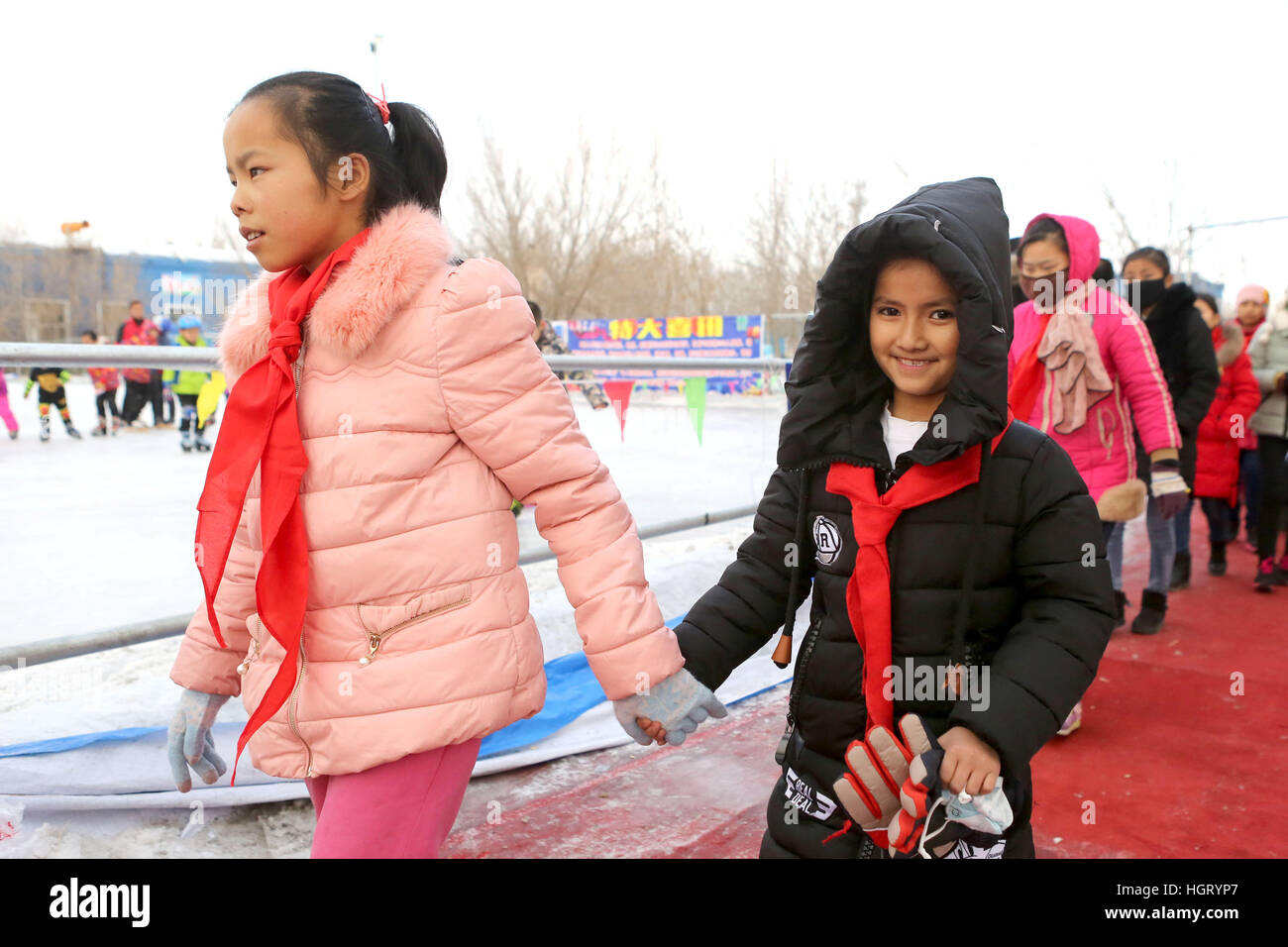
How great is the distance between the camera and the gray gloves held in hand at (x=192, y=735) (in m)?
1.97

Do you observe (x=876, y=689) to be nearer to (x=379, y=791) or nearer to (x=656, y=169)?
(x=379, y=791)

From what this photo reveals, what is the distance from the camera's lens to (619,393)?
17.0 feet

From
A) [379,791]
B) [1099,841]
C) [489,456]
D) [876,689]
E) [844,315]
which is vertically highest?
[844,315]

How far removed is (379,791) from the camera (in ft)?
5.59

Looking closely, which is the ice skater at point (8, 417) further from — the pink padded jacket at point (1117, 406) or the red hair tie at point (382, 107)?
the pink padded jacket at point (1117, 406)

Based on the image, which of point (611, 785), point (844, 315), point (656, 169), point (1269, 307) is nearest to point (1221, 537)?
point (1269, 307)

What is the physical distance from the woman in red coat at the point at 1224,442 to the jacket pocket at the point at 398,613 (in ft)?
22.2

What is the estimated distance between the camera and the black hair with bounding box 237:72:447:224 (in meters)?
1.74

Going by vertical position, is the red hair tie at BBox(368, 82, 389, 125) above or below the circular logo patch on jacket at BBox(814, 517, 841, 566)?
above

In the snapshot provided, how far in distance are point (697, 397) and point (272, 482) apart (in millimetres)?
4016

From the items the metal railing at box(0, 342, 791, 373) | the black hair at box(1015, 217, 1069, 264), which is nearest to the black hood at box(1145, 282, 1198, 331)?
the black hair at box(1015, 217, 1069, 264)

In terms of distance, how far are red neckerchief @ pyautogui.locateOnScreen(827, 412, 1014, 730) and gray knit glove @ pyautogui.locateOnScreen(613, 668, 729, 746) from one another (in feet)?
0.89

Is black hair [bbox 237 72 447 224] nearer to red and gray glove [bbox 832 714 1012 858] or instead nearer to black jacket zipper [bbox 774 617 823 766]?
black jacket zipper [bbox 774 617 823 766]

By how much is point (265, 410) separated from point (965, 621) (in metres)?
1.26
